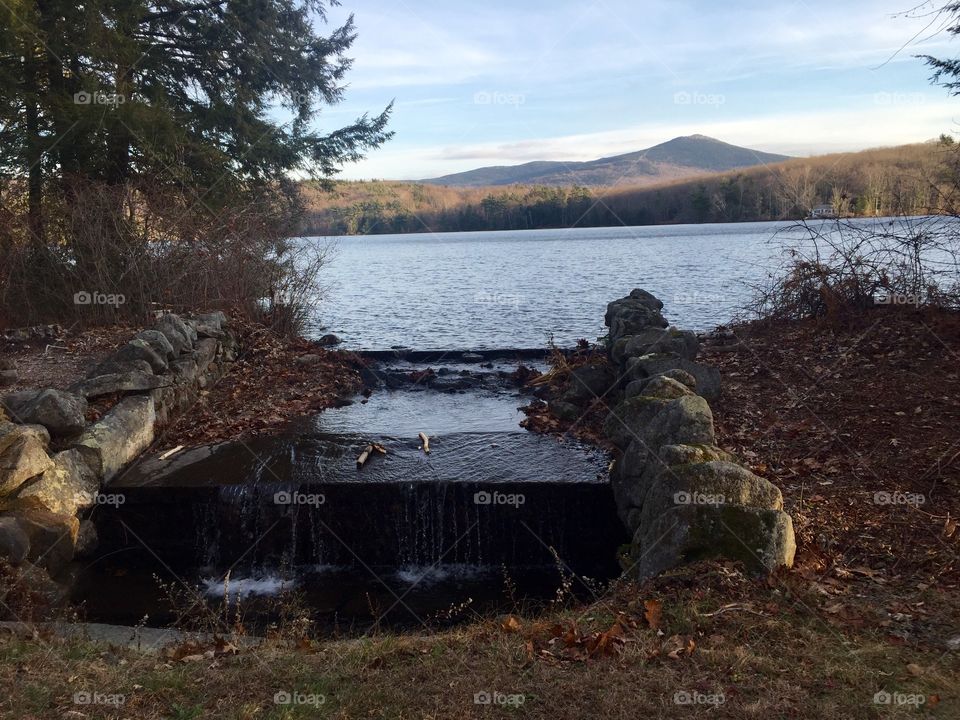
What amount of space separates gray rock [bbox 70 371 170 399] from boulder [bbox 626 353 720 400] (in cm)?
695

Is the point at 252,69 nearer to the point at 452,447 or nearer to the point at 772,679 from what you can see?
the point at 452,447

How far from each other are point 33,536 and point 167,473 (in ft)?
5.60

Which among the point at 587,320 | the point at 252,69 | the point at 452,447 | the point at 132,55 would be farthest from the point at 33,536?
the point at 587,320

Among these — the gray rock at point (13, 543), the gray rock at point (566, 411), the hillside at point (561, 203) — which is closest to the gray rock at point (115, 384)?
the gray rock at point (13, 543)

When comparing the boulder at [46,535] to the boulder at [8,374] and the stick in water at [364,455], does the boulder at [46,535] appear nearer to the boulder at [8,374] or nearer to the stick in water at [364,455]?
the stick in water at [364,455]

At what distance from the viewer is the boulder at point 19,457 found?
7906 mm

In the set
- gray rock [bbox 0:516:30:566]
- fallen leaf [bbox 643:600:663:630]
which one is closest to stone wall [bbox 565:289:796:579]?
fallen leaf [bbox 643:600:663:630]

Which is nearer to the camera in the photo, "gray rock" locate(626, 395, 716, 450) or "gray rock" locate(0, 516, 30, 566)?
"gray rock" locate(0, 516, 30, 566)

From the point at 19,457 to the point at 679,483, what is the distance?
6856 millimetres

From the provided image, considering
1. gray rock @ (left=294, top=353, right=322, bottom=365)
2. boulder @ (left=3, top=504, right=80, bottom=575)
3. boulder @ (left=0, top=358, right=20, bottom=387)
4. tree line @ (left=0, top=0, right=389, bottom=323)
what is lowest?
boulder @ (left=3, top=504, right=80, bottom=575)

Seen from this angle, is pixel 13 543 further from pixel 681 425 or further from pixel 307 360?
pixel 307 360

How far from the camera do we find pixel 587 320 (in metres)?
24.4

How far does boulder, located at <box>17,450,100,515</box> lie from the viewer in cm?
811

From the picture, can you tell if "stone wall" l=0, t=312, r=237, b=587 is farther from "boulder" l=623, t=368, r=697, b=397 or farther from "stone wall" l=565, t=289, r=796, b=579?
"boulder" l=623, t=368, r=697, b=397
